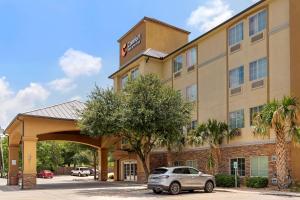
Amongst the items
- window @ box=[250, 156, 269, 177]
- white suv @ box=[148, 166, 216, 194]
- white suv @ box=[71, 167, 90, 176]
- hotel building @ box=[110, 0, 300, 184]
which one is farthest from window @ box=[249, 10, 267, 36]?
white suv @ box=[71, 167, 90, 176]

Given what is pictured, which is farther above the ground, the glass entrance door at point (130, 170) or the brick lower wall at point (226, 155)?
the brick lower wall at point (226, 155)

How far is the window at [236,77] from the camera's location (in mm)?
30858

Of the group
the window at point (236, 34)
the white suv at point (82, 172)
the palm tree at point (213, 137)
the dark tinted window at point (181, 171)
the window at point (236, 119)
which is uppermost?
the window at point (236, 34)

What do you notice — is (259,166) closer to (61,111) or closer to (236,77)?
(236,77)

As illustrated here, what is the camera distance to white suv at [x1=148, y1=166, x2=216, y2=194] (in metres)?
24.6

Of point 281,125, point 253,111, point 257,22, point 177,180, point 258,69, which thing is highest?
point 257,22

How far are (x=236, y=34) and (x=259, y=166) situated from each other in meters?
9.54

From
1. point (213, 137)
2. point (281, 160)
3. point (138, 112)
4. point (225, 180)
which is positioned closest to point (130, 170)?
point (213, 137)

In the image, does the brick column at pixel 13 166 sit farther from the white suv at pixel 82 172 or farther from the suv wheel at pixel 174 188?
the white suv at pixel 82 172

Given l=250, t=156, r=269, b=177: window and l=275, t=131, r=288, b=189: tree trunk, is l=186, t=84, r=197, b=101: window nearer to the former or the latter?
l=250, t=156, r=269, b=177: window

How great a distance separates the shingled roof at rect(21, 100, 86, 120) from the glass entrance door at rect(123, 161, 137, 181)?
9271mm

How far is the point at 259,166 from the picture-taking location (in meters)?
28.7

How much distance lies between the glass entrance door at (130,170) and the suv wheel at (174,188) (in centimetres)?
1855

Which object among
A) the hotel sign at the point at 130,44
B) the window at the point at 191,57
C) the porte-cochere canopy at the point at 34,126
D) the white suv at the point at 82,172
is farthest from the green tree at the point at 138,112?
the white suv at the point at 82,172
